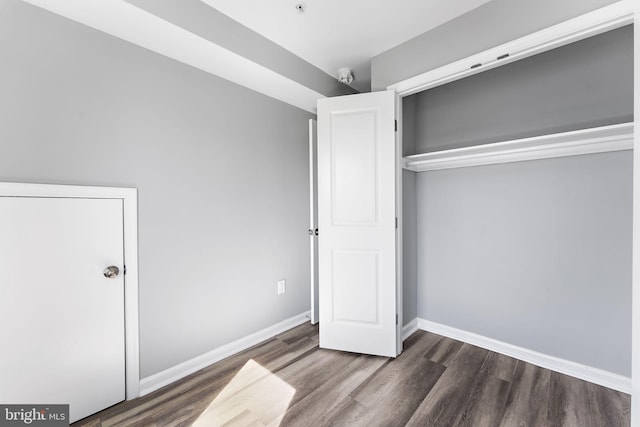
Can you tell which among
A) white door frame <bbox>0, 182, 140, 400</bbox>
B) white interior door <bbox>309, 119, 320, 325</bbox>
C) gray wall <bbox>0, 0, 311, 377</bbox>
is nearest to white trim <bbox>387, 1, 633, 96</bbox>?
white interior door <bbox>309, 119, 320, 325</bbox>

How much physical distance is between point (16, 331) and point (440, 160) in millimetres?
3005

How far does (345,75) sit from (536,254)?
2.21 metres

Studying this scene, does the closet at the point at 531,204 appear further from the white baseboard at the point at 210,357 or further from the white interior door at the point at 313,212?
the white baseboard at the point at 210,357

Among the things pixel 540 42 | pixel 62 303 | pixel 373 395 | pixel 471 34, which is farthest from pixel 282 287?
pixel 540 42

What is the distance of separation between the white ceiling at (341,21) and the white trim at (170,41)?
250mm

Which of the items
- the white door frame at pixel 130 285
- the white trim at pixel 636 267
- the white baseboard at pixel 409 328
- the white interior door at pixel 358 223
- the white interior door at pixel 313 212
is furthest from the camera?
the white interior door at pixel 313 212

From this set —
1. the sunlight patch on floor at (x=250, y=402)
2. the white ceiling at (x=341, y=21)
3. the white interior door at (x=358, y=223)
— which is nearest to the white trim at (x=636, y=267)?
the white ceiling at (x=341, y=21)

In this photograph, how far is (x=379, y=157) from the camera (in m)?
2.23

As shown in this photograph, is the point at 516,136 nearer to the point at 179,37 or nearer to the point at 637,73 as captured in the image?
Result: the point at 637,73

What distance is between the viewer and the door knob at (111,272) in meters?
1.67

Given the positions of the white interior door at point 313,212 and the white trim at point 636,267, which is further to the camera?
the white interior door at point 313,212

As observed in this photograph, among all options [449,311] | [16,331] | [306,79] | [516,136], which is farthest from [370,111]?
[16,331]

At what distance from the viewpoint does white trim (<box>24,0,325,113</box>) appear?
1494 millimetres

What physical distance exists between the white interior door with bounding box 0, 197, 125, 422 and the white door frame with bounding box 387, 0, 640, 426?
6.66 feet
